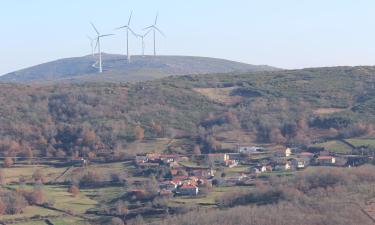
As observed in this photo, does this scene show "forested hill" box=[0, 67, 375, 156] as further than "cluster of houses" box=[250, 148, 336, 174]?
Yes

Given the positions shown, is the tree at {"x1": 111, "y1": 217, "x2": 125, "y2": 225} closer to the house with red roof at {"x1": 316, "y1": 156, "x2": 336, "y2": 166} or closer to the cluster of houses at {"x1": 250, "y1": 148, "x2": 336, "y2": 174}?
the cluster of houses at {"x1": 250, "y1": 148, "x2": 336, "y2": 174}

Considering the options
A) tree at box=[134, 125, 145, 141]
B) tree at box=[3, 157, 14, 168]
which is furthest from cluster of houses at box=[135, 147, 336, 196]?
tree at box=[3, 157, 14, 168]

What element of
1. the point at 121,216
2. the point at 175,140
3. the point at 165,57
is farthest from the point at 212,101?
the point at 165,57

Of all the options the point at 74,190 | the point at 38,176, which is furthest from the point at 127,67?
the point at 74,190

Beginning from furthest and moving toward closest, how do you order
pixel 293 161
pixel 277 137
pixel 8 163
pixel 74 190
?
pixel 277 137 → pixel 8 163 → pixel 293 161 → pixel 74 190

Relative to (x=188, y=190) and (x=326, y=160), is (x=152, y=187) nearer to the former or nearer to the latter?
(x=188, y=190)

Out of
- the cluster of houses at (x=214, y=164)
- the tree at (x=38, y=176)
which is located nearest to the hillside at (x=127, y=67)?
the cluster of houses at (x=214, y=164)
